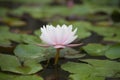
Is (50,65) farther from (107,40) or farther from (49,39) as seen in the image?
(107,40)

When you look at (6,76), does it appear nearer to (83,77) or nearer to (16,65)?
(16,65)

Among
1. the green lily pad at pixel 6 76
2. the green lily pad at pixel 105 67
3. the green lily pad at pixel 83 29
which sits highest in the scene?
the green lily pad at pixel 83 29

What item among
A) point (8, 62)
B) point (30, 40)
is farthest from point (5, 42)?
point (8, 62)

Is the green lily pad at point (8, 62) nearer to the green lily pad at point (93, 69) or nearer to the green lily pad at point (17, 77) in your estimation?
the green lily pad at point (17, 77)

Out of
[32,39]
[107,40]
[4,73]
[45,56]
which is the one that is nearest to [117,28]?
[107,40]

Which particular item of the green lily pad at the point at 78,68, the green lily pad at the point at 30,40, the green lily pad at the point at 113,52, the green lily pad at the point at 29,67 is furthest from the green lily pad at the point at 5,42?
the green lily pad at the point at 113,52

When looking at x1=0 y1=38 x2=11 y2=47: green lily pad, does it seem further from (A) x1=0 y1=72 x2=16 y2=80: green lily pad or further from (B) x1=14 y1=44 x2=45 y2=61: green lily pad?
(A) x1=0 y1=72 x2=16 y2=80: green lily pad

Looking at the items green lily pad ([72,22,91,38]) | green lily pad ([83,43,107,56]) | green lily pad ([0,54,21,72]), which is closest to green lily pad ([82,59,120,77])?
green lily pad ([83,43,107,56])
